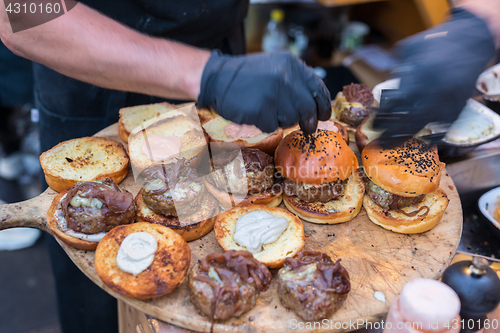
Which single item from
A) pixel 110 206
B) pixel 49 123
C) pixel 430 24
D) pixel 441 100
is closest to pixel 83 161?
pixel 110 206

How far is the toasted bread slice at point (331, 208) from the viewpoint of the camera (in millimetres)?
2842

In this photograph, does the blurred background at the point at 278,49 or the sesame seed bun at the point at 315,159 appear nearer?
the sesame seed bun at the point at 315,159

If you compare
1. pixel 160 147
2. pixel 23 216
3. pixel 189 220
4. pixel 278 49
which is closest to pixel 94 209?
pixel 189 220

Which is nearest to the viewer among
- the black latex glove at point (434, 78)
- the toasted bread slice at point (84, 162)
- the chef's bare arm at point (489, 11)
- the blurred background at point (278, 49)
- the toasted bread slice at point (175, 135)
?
the black latex glove at point (434, 78)

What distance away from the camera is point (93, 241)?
8.22 ft

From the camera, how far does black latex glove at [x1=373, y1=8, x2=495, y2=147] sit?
228 cm

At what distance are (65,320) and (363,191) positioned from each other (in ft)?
11.4

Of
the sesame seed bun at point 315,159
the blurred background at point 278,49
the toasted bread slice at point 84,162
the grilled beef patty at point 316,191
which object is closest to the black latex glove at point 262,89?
the sesame seed bun at point 315,159

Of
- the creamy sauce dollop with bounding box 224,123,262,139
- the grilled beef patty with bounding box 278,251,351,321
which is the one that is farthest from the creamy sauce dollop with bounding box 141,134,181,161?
the grilled beef patty with bounding box 278,251,351,321

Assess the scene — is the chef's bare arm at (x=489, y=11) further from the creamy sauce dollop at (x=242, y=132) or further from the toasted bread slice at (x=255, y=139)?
the creamy sauce dollop at (x=242, y=132)

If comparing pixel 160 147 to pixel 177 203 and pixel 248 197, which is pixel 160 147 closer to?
pixel 177 203

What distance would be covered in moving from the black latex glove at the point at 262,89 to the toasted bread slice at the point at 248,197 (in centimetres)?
64

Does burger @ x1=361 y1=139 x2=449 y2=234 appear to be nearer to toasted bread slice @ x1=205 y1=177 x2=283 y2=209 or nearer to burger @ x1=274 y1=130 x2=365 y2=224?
burger @ x1=274 y1=130 x2=365 y2=224

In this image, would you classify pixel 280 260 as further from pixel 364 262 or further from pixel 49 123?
pixel 49 123
